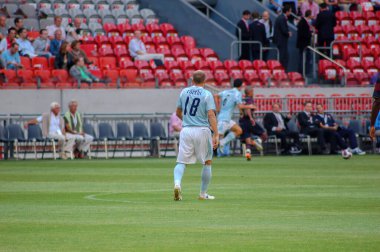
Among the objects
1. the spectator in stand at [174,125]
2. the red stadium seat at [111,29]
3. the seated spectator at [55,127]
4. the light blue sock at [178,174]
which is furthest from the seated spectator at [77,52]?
A: the light blue sock at [178,174]

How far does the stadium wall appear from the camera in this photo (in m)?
33.0

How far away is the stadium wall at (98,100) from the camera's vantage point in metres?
33.0

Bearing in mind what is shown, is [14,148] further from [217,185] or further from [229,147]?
[217,185]

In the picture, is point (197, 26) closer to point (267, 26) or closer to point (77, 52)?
point (267, 26)

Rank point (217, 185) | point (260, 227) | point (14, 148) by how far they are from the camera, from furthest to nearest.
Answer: point (14, 148)
point (217, 185)
point (260, 227)

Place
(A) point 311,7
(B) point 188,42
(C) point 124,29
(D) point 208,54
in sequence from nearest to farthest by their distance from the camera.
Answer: (C) point 124,29, (D) point 208,54, (B) point 188,42, (A) point 311,7

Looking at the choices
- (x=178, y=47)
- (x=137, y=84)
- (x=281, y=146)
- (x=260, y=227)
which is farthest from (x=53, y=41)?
(x=260, y=227)

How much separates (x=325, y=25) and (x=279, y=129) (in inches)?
273

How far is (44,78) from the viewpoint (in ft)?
110

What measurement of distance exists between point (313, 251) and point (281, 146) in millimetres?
24452

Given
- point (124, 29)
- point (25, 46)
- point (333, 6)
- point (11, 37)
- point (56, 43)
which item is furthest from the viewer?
point (333, 6)

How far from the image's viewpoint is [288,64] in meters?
40.7

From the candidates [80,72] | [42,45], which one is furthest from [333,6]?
[42,45]

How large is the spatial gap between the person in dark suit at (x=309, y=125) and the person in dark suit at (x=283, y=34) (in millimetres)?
4831
